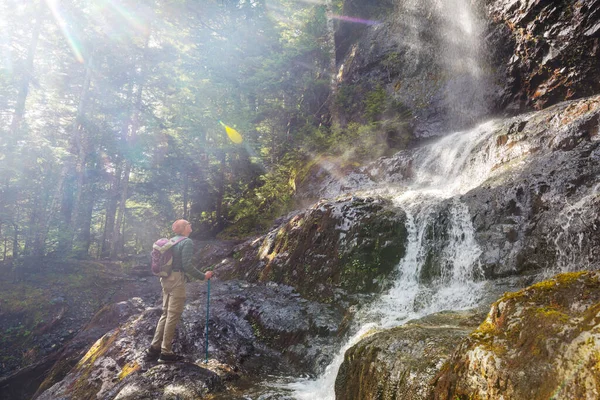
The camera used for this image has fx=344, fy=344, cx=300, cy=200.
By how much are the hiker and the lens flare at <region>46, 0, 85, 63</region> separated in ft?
65.8

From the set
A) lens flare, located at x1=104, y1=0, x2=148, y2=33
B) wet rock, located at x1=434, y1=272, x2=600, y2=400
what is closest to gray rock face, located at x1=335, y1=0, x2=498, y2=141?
lens flare, located at x1=104, y1=0, x2=148, y2=33

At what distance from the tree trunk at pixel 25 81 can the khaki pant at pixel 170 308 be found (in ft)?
52.4

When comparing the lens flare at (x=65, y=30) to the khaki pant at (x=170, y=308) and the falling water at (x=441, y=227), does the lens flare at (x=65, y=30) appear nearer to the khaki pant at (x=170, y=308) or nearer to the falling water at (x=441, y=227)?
the falling water at (x=441, y=227)

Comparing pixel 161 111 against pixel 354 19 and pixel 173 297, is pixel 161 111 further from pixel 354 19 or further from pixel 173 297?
pixel 173 297

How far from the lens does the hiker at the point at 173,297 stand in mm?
6195

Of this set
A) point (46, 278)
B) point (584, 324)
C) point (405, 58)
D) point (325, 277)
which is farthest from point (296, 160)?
point (584, 324)

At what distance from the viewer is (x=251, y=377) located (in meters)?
6.52

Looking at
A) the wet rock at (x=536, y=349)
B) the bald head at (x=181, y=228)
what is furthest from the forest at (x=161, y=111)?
the wet rock at (x=536, y=349)

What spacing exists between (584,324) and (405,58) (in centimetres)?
2235

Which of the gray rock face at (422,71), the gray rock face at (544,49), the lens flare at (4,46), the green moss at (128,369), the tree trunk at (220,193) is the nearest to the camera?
the green moss at (128,369)

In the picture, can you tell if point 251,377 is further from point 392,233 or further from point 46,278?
point 46,278

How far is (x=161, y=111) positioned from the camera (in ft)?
83.5

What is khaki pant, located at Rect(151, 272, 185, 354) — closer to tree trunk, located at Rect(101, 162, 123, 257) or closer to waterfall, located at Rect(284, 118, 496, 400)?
waterfall, located at Rect(284, 118, 496, 400)

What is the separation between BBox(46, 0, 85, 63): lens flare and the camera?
18.9 metres
